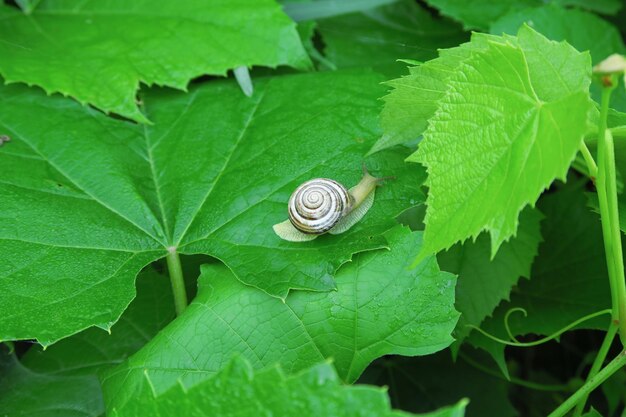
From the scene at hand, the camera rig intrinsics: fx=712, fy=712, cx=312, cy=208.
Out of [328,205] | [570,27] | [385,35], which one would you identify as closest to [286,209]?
[328,205]

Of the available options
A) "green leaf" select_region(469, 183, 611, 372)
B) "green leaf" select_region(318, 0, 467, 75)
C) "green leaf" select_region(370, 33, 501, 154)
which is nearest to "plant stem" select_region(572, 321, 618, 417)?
"green leaf" select_region(469, 183, 611, 372)

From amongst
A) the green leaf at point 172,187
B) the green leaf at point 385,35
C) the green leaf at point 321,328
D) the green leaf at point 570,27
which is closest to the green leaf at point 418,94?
the green leaf at point 172,187

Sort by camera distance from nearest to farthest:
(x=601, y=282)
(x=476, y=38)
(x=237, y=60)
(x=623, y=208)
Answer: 1. (x=476, y=38)
2. (x=623, y=208)
3. (x=601, y=282)
4. (x=237, y=60)

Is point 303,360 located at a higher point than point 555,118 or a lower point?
Result: lower

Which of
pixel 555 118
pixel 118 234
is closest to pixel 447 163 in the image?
pixel 555 118

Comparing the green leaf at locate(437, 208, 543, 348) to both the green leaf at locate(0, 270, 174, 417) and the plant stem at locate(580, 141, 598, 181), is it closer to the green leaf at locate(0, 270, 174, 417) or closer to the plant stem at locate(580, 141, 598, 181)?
the plant stem at locate(580, 141, 598, 181)

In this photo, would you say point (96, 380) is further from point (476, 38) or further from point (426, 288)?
point (476, 38)

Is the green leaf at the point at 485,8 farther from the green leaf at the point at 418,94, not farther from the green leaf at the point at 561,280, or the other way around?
the green leaf at the point at 418,94

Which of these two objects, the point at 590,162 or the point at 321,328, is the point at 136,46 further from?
the point at 590,162
